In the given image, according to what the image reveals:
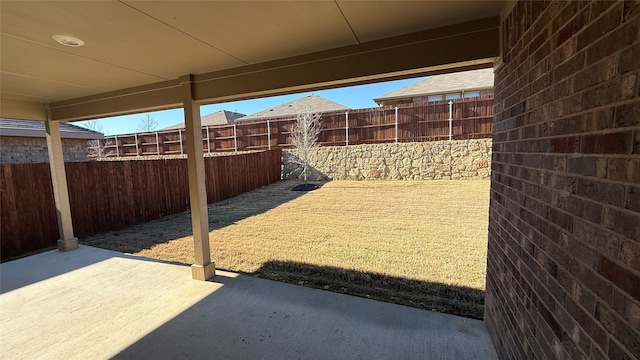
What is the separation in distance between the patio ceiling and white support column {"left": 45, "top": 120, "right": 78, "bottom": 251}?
1.55 meters

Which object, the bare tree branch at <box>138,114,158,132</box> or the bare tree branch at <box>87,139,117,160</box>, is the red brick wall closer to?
the bare tree branch at <box>87,139,117,160</box>

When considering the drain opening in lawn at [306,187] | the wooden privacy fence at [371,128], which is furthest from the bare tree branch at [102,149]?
the drain opening in lawn at [306,187]

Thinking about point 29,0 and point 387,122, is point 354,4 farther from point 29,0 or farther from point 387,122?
point 387,122

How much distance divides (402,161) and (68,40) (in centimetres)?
1065

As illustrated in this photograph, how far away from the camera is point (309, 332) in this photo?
8.28 ft

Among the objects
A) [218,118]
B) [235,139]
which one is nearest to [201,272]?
[235,139]

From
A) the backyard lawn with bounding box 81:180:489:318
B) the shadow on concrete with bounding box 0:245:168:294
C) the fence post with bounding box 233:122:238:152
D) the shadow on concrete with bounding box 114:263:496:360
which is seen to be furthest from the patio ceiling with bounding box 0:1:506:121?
the fence post with bounding box 233:122:238:152

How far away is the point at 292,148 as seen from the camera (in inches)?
547

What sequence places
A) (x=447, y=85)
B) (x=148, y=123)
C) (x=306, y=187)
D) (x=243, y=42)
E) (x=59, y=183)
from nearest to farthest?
(x=243, y=42), (x=59, y=183), (x=306, y=187), (x=447, y=85), (x=148, y=123)

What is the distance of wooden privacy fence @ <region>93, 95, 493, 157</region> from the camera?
446 inches

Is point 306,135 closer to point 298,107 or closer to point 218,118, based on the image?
point 298,107

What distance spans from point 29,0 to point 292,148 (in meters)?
12.3

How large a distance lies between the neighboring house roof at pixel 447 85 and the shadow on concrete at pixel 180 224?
8.78 m

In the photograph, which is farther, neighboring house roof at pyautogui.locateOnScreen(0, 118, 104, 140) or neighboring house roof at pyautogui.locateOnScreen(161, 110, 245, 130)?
neighboring house roof at pyautogui.locateOnScreen(161, 110, 245, 130)
